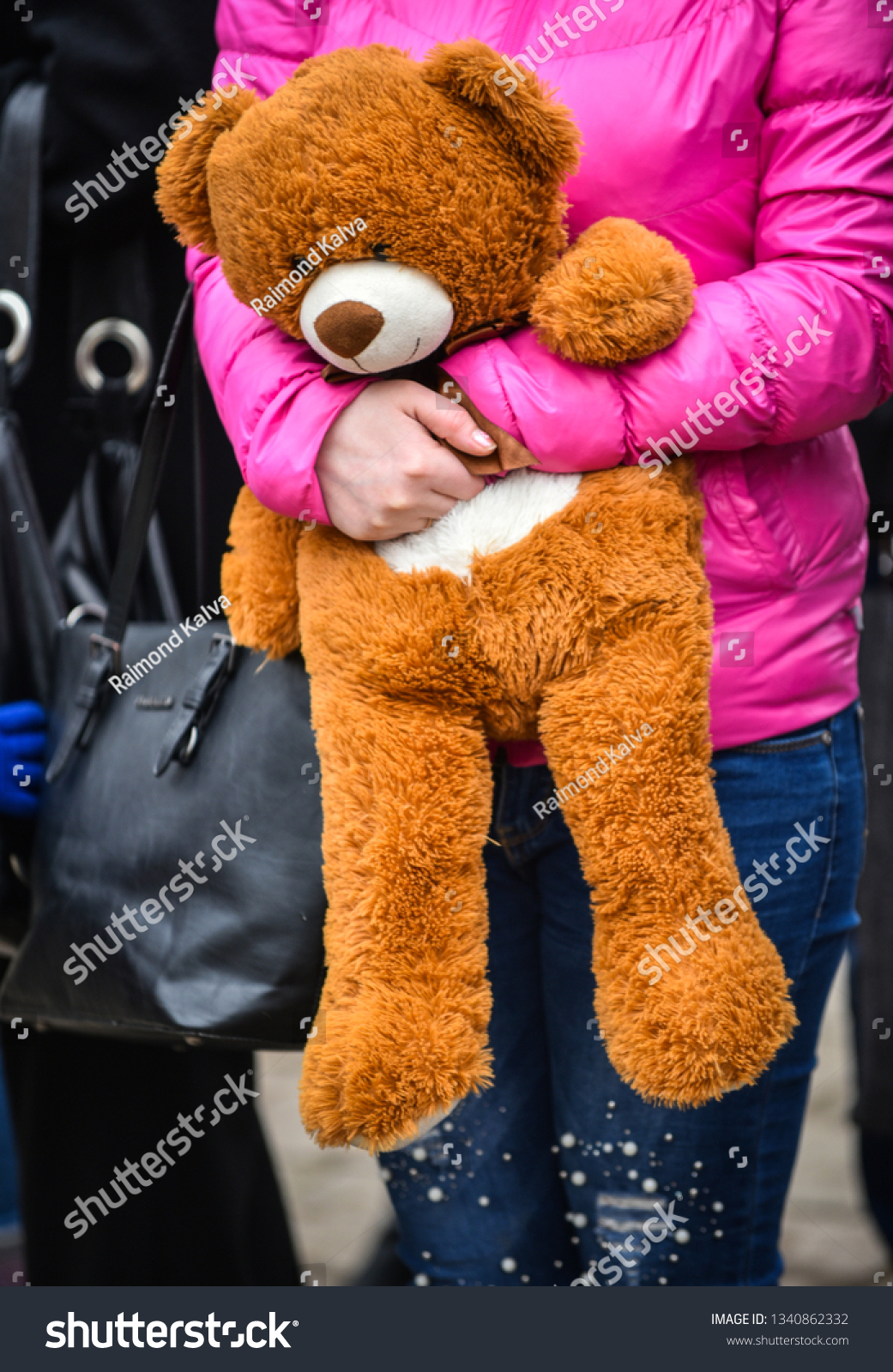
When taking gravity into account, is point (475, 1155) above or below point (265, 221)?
below

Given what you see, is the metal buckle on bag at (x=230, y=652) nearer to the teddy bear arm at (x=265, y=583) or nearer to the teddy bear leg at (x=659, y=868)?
the teddy bear arm at (x=265, y=583)

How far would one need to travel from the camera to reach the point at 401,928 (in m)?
0.92

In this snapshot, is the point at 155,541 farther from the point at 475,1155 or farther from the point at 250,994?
the point at 475,1155

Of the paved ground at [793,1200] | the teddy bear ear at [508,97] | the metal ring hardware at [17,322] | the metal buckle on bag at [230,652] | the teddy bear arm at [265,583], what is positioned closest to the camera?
the teddy bear ear at [508,97]

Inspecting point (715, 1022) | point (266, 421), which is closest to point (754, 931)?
point (715, 1022)

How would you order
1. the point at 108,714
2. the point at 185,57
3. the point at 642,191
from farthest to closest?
the point at 185,57 < the point at 108,714 < the point at 642,191

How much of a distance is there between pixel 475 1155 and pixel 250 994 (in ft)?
0.98

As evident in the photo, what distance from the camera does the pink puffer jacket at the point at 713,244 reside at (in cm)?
93

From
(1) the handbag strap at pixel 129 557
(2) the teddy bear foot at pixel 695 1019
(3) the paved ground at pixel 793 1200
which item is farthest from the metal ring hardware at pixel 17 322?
(3) the paved ground at pixel 793 1200

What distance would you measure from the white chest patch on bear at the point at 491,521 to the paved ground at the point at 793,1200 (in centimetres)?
172

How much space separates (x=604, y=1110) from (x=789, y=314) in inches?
29.3

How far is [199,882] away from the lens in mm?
1187

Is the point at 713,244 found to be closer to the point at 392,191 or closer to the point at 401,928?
the point at 392,191

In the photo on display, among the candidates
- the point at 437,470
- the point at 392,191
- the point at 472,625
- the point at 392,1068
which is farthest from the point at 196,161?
the point at 392,1068
